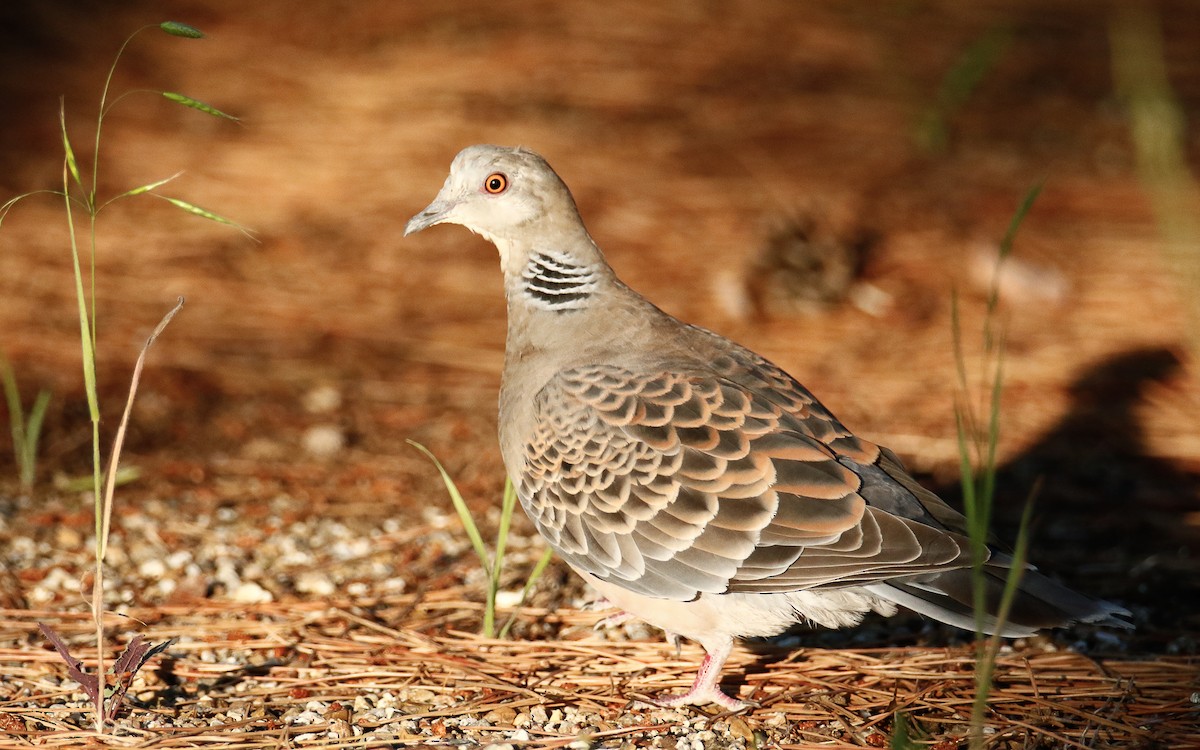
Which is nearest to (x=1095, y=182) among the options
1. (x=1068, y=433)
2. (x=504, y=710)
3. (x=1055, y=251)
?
(x=1055, y=251)

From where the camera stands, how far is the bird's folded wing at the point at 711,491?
2.78 m

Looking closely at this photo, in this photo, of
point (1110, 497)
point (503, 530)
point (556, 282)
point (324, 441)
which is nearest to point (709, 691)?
point (503, 530)

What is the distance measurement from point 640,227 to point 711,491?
344 cm

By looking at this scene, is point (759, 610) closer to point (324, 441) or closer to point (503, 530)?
point (503, 530)

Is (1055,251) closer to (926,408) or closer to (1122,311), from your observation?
(1122,311)

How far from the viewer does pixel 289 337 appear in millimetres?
5285

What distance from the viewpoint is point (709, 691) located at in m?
2.97

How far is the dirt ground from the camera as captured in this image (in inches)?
120

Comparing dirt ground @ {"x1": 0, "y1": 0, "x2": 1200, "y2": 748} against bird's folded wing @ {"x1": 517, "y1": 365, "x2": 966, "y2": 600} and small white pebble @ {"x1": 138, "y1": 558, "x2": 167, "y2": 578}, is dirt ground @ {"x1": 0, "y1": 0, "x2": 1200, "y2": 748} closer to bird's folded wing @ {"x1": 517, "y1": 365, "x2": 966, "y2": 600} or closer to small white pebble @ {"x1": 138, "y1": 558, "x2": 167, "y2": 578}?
small white pebble @ {"x1": 138, "y1": 558, "x2": 167, "y2": 578}

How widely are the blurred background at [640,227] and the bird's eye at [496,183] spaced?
117 centimetres

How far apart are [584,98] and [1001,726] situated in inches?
211

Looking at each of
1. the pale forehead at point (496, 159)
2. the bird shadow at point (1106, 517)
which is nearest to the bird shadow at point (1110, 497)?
the bird shadow at point (1106, 517)

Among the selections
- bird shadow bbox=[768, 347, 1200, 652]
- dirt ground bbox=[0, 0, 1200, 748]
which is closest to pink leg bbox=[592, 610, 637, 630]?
dirt ground bbox=[0, 0, 1200, 748]

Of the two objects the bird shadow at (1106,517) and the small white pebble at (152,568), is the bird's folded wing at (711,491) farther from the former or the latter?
the small white pebble at (152,568)
